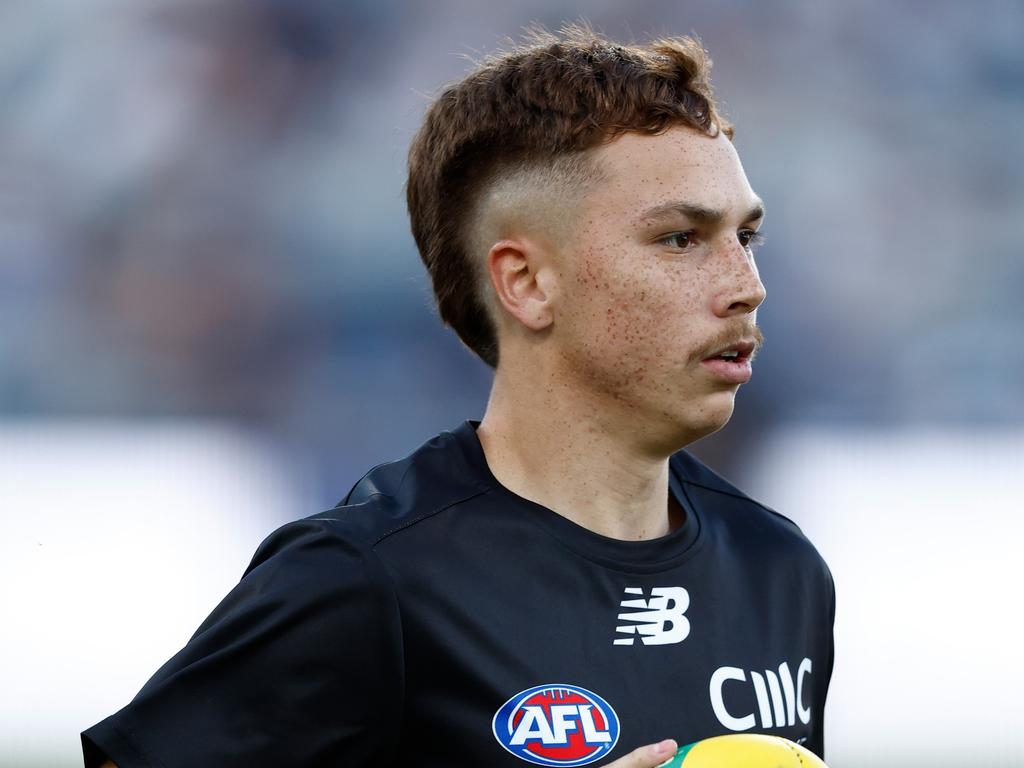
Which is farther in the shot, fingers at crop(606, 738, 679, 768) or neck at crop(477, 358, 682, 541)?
neck at crop(477, 358, 682, 541)

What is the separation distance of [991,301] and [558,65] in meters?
6.16

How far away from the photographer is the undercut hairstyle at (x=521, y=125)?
2252 millimetres

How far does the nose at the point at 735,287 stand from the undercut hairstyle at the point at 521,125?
0.84 ft

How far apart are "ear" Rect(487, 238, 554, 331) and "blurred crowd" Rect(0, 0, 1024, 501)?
4.54 m

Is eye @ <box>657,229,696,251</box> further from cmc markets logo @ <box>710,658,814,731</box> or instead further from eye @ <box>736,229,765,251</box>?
cmc markets logo @ <box>710,658,814,731</box>

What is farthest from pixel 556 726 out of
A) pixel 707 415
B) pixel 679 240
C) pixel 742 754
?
pixel 679 240

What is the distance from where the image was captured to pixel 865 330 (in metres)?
7.51

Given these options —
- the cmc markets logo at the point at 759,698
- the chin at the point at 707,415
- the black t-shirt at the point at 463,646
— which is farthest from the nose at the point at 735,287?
the cmc markets logo at the point at 759,698

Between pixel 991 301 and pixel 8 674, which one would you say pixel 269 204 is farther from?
pixel 991 301

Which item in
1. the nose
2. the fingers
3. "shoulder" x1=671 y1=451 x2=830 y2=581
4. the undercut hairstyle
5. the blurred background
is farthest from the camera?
the blurred background

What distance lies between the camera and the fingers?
178 cm

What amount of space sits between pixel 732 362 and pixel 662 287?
0.58 ft

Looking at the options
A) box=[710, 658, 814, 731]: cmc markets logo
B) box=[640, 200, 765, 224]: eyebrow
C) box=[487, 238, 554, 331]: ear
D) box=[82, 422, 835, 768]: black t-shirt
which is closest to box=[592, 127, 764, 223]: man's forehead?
box=[640, 200, 765, 224]: eyebrow

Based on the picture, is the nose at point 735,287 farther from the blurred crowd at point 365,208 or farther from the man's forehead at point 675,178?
the blurred crowd at point 365,208
